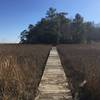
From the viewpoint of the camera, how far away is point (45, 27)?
6600 cm

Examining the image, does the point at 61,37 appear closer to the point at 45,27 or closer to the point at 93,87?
the point at 45,27

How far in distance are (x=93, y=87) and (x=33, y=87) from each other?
1.90m

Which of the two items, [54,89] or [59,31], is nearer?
[54,89]

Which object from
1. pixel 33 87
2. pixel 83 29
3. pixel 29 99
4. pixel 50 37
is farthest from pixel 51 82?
pixel 83 29

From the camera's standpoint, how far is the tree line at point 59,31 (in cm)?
6398

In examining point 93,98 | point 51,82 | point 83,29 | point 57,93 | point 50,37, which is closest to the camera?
point 93,98

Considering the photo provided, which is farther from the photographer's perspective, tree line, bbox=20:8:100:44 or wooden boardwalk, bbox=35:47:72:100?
tree line, bbox=20:8:100:44

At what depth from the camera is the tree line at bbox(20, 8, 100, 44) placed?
63978 mm

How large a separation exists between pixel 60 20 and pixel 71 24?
10.2ft

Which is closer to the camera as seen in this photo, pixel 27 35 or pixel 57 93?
pixel 57 93

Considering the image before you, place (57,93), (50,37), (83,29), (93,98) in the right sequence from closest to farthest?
(93,98) < (57,93) < (50,37) < (83,29)

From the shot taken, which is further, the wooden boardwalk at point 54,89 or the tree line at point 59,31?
the tree line at point 59,31

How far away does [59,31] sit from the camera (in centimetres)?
6556

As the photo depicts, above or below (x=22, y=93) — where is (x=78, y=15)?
above
